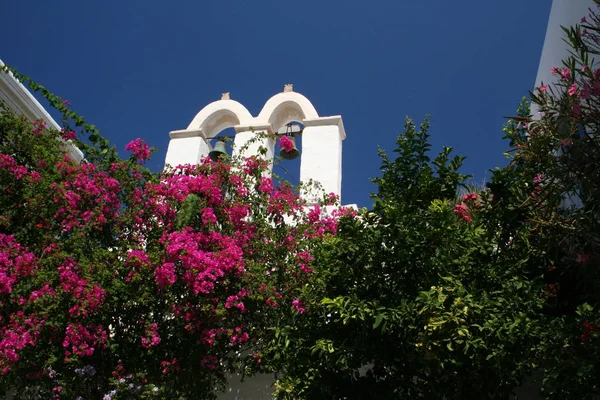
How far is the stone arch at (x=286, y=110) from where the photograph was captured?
851 centimetres

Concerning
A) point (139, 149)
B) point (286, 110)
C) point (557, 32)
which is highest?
point (286, 110)

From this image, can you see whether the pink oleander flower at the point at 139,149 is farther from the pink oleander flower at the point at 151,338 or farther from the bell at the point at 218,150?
the pink oleander flower at the point at 151,338

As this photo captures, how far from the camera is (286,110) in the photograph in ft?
29.1

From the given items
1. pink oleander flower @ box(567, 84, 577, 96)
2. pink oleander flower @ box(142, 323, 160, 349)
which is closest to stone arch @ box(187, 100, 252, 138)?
pink oleander flower @ box(142, 323, 160, 349)

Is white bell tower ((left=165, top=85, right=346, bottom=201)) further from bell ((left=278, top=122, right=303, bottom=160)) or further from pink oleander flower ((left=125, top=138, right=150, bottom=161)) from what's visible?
pink oleander flower ((left=125, top=138, right=150, bottom=161))

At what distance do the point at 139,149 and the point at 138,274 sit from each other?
2023 millimetres

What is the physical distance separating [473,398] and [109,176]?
460cm

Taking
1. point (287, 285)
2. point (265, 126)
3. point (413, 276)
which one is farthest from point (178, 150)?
point (413, 276)

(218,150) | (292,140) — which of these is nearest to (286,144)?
(292,140)

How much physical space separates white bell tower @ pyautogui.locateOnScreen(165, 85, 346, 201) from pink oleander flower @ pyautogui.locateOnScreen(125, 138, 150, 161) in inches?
41.0

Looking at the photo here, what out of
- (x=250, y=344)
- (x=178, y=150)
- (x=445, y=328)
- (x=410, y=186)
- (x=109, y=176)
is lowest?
(x=445, y=328)

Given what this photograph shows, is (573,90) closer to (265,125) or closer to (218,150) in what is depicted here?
(218,150)

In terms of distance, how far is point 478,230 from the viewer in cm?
400

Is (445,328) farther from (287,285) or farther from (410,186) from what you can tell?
(287,285)
